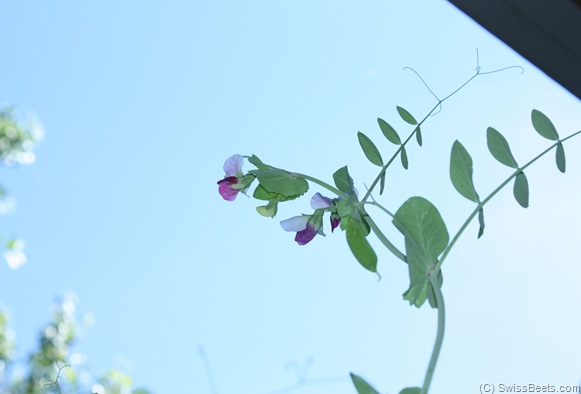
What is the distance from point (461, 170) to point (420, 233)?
0.05 m

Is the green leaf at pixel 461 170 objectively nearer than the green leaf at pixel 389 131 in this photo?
Yes

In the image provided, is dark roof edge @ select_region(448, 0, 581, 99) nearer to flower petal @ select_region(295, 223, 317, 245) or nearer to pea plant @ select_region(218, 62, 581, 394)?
pea plant @ select_region(218, 62, 581, 394)

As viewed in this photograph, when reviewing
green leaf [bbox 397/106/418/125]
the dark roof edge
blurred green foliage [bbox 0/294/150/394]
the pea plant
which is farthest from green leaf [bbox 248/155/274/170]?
blurred green foliage [bbox 0/294/150/394]

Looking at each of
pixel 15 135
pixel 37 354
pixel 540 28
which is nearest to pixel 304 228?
pixel 540 28

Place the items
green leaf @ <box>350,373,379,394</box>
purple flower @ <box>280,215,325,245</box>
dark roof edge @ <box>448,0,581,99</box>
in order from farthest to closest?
dark roof edge @ <box>448,0,581,99</box> → purple flower @ <box>280,215,325,245</box> → green leaf @ <box>350,373,379,394</box>

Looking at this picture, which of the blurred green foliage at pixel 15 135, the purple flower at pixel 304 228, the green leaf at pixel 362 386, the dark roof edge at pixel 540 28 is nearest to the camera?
the green leaf at pixel 362 386

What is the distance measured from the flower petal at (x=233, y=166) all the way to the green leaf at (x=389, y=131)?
0.10 meters

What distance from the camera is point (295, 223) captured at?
→ 397mm

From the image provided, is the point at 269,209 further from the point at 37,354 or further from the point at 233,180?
the point at 37,354

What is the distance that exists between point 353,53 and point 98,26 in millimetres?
1925

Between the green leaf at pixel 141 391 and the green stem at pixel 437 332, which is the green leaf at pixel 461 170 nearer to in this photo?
the green stem at pixel 437 332

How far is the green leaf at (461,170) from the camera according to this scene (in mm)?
354

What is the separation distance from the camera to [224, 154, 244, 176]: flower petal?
0.41 m

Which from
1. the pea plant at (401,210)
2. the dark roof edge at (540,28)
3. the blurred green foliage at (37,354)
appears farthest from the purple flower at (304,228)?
the blurred green foliage at (37,354)
